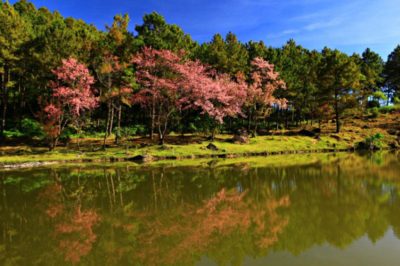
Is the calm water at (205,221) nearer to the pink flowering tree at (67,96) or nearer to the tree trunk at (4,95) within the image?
the pink flowering tree at (67,96)

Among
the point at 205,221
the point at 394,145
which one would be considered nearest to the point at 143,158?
the point at 205,221

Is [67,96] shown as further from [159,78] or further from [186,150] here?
[186,150]

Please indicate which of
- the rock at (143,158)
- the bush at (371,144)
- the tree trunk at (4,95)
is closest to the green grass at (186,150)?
the rock at (143,158)

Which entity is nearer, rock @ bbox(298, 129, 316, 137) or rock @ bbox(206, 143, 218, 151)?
rock @ bbox(206, 143, 218, 151)

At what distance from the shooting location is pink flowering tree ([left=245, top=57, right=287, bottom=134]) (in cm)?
4916

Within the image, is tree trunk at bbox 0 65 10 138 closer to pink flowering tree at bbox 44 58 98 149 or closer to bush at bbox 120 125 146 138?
pink flowering tree at bbox 44 58 98 149

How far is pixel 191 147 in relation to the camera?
4006 centimetres

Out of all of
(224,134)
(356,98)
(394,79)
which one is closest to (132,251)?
(224,134)

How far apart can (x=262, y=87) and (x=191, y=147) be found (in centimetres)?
1804

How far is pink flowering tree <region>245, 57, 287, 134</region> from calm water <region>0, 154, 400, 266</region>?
93.9 feet

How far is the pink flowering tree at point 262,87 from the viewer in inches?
1935

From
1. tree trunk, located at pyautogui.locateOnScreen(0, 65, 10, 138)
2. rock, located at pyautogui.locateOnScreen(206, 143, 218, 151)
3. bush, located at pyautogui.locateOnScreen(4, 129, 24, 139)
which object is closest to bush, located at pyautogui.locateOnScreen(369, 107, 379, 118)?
rock, located at pyautogui.locateOnScreen(206, 143, 218, 151)

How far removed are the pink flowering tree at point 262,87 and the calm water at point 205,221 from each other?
28633 millimetres

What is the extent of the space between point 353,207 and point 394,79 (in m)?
75.4
